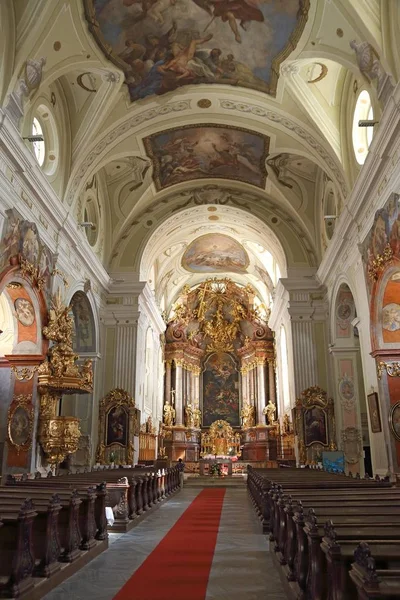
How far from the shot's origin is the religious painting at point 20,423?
446 inches

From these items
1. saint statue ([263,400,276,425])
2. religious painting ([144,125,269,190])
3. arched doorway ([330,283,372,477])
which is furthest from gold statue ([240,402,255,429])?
religious painting ([144,125,269,190])

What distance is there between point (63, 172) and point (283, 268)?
30.0 feet

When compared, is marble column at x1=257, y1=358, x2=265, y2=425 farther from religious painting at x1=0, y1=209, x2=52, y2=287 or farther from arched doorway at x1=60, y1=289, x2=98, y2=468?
religious painting at x1=0, y1=209, x2=52, y2=287

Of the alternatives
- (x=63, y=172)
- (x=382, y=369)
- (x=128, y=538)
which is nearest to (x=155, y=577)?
(x=128, y=538)

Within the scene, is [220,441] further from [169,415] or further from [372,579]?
[372,579]

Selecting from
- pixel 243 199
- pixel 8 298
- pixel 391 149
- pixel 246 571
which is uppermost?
pixel 243 199

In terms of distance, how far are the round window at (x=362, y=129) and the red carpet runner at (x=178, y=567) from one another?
9.37 m

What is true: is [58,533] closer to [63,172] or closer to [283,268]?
[63,172]

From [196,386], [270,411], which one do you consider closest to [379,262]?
[270,411]

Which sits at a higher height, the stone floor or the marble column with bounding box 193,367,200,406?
the marble column with bounding box 193,367,200,406

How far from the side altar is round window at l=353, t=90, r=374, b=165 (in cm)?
1555

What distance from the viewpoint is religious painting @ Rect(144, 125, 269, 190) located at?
1647 centimetres

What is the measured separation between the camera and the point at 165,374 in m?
28.2

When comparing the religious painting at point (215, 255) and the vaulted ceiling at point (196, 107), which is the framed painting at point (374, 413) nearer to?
the vaulted ceiling at point (196, 107)
